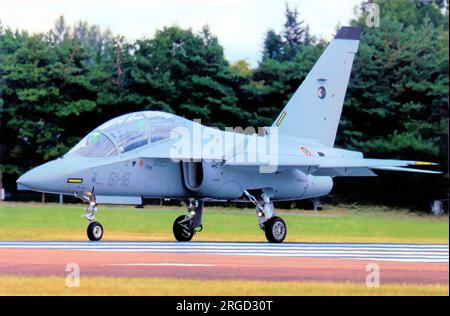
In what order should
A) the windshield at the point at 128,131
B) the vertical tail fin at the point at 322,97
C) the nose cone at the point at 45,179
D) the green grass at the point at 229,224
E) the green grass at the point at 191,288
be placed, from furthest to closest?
A: 1. the vertical tail fin at the point at 322,97
2. the green grass at the point at 229,224
3. the windshield at the point at 128,131
4. the nose cone at the point at 45,179
5. the green grass at the point at 191,288

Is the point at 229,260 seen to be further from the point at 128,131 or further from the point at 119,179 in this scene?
the point at 128,131

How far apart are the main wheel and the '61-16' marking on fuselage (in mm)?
2987

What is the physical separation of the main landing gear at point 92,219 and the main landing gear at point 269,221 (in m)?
3.21

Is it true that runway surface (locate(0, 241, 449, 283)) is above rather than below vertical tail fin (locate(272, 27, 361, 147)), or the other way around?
below

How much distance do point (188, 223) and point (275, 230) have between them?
68.9 inches

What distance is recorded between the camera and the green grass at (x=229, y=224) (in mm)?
21034

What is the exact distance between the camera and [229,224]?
28.1 meters

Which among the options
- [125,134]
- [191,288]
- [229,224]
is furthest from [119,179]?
[229,224]

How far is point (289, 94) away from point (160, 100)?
5005 mm

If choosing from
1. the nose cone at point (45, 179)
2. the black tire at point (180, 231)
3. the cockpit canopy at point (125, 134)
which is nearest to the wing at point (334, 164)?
the cockpit canopy at point (125, 134)

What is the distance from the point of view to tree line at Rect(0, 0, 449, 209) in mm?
40156

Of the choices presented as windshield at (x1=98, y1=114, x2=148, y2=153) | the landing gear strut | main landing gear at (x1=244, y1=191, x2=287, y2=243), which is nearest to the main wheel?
main landing gear at (x1=244, y1=191, x2=287, y2=243)

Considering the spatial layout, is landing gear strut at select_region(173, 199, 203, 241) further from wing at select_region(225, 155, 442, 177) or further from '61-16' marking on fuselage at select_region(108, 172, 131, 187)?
'61-16' marking on fuselage at select_region(108, 172, 131, 187)

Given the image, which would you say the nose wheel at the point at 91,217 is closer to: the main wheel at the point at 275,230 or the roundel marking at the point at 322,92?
the main wheel at the point at 275,230
